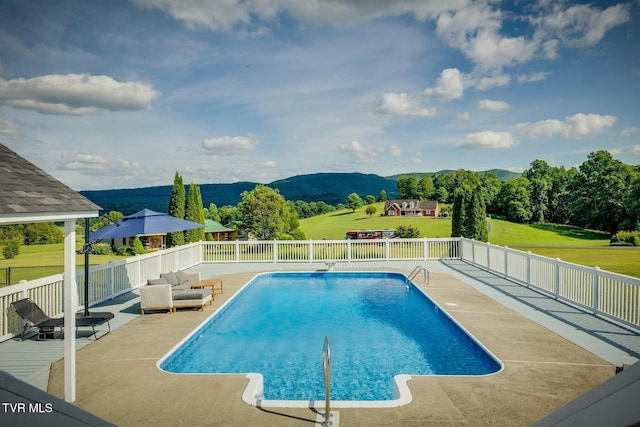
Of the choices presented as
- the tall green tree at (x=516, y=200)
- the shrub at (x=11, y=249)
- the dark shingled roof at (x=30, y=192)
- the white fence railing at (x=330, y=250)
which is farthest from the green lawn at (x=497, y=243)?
the dark shingled roof at (x=30, y=192)

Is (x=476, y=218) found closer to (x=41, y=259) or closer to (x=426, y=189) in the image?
(x=41, y=259)

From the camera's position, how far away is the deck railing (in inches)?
292

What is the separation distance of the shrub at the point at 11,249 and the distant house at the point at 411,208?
5347 cm

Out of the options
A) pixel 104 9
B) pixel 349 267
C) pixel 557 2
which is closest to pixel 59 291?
pixel 349 267

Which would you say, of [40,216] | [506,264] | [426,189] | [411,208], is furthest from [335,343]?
[426,189]

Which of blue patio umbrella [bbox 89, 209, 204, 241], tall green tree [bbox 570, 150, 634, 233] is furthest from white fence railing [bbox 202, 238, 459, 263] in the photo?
tall green tree [bbox 570, 150, 634, 233]

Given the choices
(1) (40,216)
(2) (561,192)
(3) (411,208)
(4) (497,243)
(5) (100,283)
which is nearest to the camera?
(1) (40,216)

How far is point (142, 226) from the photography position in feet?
35.2

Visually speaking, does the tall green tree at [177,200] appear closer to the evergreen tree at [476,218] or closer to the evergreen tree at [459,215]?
the evergreen tree at [459,215]

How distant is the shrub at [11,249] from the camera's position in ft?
114

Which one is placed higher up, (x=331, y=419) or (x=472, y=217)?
(x=472, y=217)

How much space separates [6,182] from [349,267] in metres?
11.8

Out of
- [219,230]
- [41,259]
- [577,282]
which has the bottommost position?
[41,259]

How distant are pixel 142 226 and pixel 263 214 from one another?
81.7 ft
